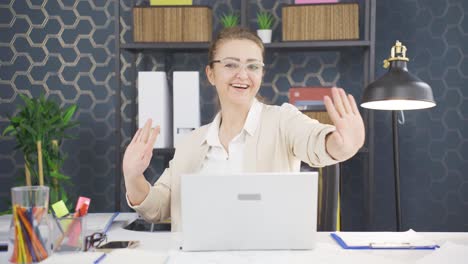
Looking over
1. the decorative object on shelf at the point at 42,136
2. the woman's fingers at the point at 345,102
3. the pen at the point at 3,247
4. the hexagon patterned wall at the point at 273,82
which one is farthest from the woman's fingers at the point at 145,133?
the hexagon patterned wall at the point at 273,82

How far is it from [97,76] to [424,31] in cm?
192

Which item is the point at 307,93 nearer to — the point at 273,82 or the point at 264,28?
the point at 273,82

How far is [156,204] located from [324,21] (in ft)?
4.56

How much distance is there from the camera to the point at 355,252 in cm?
121

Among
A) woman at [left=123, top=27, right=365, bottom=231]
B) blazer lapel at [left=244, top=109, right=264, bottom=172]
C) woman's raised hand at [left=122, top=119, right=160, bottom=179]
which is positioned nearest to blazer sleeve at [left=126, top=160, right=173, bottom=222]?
woman at [left=123, top=27, right=365, bottom=231]

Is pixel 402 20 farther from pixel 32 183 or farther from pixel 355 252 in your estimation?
pixel 32 183

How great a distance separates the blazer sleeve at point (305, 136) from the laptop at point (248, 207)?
0.99 ft

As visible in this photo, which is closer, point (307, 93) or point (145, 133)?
point (145, 133)

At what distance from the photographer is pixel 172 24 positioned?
2.51 metres

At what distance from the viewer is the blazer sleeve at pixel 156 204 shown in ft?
5.16

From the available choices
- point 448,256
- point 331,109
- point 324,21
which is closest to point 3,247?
point 331,109

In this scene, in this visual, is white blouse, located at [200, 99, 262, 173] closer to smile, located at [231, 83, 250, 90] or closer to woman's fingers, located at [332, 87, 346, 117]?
smile, located at [231, 83, 250, 90]

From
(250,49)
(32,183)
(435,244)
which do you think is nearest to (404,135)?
(250,49)

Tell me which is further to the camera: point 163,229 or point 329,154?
point 163,229
